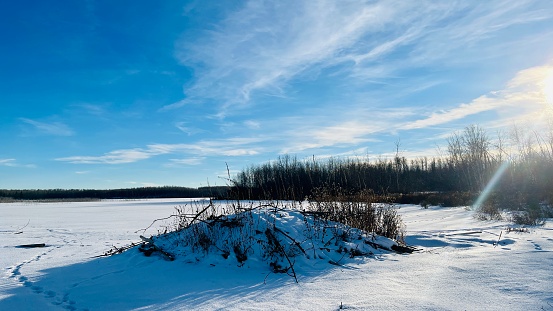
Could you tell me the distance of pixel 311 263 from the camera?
20.2 ft

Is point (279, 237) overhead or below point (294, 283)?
overhead

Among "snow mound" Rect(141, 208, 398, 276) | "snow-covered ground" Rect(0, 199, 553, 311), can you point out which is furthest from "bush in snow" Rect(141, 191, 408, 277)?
"snow-covered ground" Rect(0, 199, 553, 311)

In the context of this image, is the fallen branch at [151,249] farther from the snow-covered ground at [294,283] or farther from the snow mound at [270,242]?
the snow-covered ground at [294,283]

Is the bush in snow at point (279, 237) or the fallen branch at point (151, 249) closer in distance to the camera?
the bush in snow at point (279, 237)

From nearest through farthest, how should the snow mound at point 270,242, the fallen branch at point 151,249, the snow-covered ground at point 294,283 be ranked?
the snow-covered ground at point 294,283
the snow mound at point 270,242
the fallen branch at point 151,249

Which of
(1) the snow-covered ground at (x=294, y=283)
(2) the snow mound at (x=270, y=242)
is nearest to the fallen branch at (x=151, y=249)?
(2) the snow mound at (x=270, y=242)

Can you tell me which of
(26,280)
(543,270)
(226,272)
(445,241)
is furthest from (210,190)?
(543,270)

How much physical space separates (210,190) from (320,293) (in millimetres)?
4577

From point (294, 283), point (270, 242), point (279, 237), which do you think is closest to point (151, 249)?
point (270, 242)

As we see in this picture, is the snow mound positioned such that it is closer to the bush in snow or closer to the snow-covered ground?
the bush in snow

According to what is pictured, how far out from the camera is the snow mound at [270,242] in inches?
246

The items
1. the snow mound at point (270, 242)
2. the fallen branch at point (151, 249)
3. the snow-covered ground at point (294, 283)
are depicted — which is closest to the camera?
the snow-covered ground at point (294, 283)

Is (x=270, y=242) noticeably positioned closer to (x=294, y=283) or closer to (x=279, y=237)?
(x=279, y=237)

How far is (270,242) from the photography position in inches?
256
